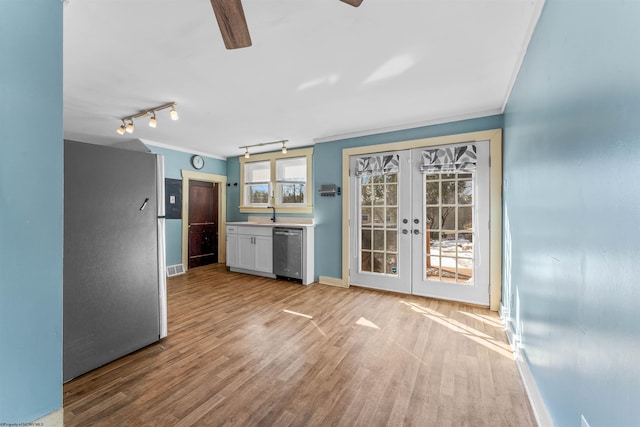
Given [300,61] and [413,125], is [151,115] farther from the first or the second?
[413,125]

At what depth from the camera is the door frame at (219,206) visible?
5.23 meters

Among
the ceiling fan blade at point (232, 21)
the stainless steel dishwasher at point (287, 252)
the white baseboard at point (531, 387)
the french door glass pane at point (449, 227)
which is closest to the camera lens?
the ceiling fan blade at point (232, 21)

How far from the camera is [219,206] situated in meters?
6.08

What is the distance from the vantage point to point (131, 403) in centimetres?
167

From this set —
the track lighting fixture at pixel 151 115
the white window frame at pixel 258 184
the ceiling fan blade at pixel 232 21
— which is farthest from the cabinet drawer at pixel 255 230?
the ceiling fan blade at pixel 232 21

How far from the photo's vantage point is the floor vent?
191 inches

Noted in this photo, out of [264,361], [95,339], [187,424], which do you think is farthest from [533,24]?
[95,339]

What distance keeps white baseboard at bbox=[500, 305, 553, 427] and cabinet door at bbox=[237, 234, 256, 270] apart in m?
3.97

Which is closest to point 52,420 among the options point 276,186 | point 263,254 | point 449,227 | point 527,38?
point 527,38

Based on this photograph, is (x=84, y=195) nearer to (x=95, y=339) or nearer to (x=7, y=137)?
(x=95, y=339)

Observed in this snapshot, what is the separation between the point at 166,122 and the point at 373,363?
3924mm

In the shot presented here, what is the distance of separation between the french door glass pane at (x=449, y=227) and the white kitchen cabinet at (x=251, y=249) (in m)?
2.67

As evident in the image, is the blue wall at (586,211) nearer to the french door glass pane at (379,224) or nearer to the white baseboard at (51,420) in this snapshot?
the white baseboard at (51,420)

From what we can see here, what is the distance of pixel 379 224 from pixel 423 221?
25.3 inches
